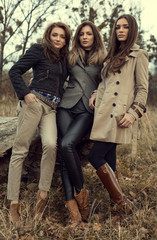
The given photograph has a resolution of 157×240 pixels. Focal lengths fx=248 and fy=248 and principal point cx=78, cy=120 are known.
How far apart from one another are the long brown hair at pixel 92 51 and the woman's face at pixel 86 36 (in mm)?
43

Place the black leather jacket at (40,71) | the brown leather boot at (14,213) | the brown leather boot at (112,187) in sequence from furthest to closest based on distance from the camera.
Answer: the black leather jacket at (40,71) < the brown leather boot at (112,187) < the brown leather boot at (14,213)

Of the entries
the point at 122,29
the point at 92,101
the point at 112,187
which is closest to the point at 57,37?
the point at 122,29

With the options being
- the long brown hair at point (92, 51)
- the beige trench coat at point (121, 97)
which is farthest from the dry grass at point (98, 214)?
the long brown hair at point (92, 51)

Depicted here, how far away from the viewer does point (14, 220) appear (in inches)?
106

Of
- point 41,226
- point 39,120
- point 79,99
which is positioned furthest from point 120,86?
point 41,226

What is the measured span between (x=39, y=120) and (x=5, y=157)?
0.88 meters

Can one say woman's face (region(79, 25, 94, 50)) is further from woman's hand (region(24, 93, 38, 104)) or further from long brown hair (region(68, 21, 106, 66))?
woman's hand (region(24, 93, 38, 104))

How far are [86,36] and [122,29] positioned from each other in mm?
536

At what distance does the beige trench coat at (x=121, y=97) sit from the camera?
2834 millimetres

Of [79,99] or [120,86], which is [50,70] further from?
[120,86]

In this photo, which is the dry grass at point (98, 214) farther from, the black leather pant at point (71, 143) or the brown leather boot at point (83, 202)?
the black leather pant at point (71, 143)

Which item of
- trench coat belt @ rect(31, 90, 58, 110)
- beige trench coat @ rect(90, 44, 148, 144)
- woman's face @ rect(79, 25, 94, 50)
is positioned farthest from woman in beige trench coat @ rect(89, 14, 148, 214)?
trench coat belt @ rect(31, 90, 58, 110)

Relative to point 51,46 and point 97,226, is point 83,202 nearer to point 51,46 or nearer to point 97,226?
point 97,226

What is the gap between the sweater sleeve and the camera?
2.90 metres
